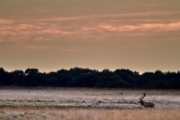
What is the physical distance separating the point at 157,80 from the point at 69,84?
57.9ft

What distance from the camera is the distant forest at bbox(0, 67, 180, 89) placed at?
11825 cm

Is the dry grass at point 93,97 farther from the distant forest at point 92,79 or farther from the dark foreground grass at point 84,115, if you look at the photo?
the distant forest at point 92,79

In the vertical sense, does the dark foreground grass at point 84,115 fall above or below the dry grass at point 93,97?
below

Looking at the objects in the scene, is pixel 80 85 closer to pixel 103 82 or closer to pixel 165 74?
pixel 103 82

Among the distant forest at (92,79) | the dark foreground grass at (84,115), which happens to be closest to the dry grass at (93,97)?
the dark foreground grass at (84,115)

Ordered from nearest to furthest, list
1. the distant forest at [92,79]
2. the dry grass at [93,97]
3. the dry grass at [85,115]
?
1. the dry grass at [85,115]
2. the dry grass at [93,97]
3. the distant forest at [92,79]

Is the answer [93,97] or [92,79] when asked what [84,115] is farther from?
[92,79]

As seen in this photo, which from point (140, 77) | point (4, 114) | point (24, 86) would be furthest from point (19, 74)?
point (4, 114)

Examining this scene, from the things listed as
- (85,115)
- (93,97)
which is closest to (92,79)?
(93,97)

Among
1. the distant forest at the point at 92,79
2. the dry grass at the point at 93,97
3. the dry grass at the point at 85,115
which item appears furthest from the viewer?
the distant forest at the point at 92,79

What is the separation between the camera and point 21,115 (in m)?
35.0

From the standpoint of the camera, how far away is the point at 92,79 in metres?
120

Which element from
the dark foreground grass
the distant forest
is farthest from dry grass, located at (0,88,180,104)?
the distant forest

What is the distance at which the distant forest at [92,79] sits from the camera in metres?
118
